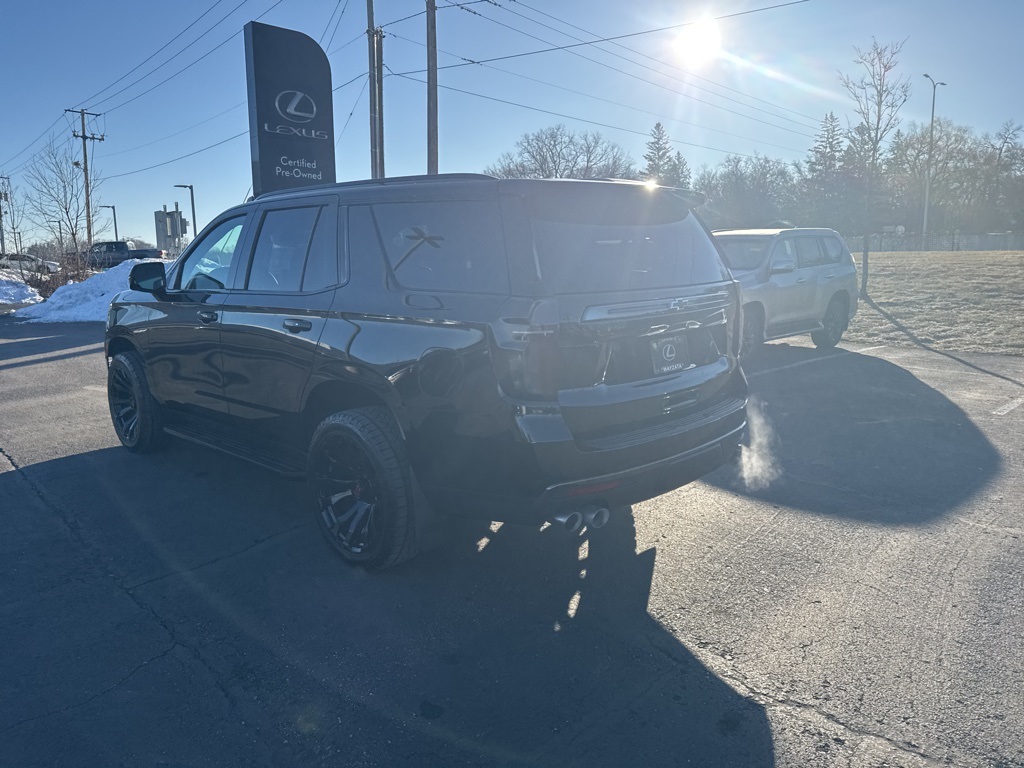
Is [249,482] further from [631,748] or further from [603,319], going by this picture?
[631,748]

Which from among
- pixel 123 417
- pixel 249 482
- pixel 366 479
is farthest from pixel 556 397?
pixel 123 417

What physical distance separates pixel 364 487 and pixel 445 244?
1.28 meters

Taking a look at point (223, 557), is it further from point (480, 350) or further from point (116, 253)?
point (116, 253)

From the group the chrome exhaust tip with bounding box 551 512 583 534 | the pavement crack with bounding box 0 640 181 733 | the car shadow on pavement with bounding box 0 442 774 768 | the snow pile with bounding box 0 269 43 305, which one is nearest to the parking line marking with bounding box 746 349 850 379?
the car shadow on pavement with bounding box 0 442 774 768

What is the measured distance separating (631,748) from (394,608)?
4.59ft

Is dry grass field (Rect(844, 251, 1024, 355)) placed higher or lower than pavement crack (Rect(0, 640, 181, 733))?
higher

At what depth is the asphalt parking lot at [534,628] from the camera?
2.62m

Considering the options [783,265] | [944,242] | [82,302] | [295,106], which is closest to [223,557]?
[783,265]

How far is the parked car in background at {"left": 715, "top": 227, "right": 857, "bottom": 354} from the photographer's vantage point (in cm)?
1005

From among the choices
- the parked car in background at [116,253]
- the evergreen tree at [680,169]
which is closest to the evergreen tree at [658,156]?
the evergreen tree at [680,169]

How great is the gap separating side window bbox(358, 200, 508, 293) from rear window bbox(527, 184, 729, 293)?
0.20 metres

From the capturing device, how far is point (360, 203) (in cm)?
411

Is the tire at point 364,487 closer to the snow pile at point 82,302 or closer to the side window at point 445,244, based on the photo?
the side window at point 445,244

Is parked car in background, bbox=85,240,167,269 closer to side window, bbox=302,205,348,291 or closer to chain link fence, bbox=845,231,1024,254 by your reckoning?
side window, bbox=302,205,348,291
